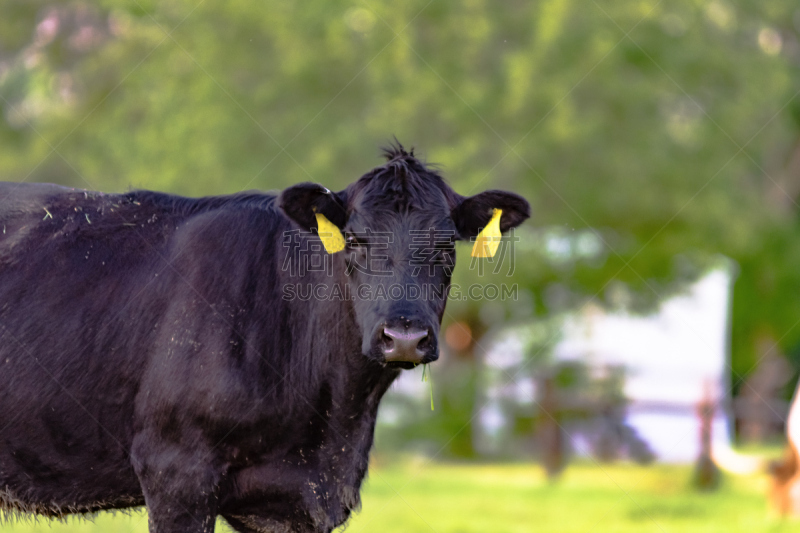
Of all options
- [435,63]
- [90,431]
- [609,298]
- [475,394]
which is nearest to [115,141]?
[435,63]

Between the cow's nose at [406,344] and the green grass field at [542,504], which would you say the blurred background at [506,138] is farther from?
the cow's nose at [406,344]

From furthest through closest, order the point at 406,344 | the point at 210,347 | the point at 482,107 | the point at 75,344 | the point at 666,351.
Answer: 1. the point at 666,351
2. the point at 482,107
3. the point at 75,344
4. the point at 210,347
5. the point at 406,344

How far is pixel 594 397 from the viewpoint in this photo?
1656 centimetres

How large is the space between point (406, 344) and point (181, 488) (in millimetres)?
1267

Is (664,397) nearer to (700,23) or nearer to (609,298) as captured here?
(609,298)

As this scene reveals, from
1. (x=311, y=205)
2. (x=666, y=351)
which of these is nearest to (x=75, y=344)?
(x=311, y=205)

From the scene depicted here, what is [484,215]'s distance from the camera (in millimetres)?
4887

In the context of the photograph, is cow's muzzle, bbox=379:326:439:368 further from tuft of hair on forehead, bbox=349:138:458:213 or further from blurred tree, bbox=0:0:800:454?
blurred tree, bbox=0:0:800:454

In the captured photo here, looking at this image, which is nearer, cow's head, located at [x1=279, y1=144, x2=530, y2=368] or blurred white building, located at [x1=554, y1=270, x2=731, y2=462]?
cow's head, located at [x1=279, y1=144, x2=530, y2=368]

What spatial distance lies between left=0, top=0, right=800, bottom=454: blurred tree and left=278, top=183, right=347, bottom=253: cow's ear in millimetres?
8554

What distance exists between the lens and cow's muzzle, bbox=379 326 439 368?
4.02 meters

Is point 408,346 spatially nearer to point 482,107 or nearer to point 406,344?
point 406,344

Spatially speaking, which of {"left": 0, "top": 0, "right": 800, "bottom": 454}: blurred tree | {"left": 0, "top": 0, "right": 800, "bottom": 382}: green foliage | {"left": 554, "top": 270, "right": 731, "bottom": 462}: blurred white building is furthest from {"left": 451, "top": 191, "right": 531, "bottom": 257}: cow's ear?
{"left": 554, "top": 270, "right": 731, "bottom": 462}: blurred white building

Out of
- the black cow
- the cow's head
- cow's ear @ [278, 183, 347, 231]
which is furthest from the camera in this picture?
cow's ear @ [278, 183, 347, 231]
